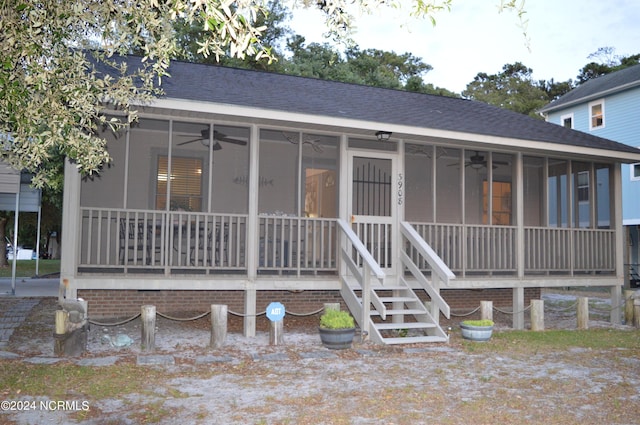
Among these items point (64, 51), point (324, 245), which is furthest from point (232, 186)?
point (64, 51)

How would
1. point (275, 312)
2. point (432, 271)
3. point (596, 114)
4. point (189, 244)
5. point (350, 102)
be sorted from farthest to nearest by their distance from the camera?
point (596, 114) → point (350, 102) → point (432, 271) → point (189, 244) → point (275, 312)

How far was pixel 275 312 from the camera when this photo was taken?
820 cm

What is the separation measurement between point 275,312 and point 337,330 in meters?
0.97

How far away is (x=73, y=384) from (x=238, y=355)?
2.29 metres

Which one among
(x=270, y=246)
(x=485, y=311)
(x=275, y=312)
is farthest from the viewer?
(x=270, y=246)

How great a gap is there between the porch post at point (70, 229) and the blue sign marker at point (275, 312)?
2.80 metres

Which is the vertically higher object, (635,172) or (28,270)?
(635,172)

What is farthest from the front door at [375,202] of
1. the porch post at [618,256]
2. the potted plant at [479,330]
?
the porch post at [618,256]

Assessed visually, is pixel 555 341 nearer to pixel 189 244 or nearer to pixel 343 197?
pixel 343 197

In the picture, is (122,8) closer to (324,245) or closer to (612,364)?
(324,245)

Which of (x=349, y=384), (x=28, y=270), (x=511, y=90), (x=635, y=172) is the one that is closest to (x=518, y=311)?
(x=349, y=384)

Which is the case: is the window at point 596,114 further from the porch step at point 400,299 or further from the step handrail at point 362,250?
the step handrail at point 362,250

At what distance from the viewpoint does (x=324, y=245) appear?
31.6 feet

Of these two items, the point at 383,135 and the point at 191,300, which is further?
the point at 191,300
